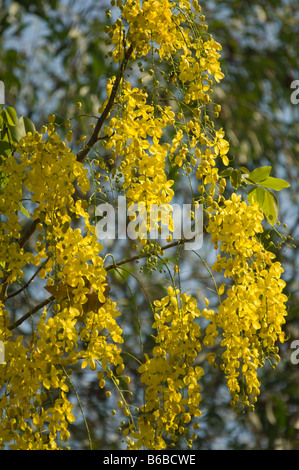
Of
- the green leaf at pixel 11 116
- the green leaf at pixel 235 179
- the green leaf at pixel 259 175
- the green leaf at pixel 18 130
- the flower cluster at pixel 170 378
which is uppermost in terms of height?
the green leaf at pixel 11 116

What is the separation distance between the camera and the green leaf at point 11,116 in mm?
1080

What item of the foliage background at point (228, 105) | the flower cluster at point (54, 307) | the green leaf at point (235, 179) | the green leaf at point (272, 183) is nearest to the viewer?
the flower cluster at point (54, 307)

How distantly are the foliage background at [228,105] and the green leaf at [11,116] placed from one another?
1.10 metres

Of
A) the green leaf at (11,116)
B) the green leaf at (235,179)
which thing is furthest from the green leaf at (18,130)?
the green leaf at (235,179)

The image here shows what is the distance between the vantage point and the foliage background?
8.54 feet

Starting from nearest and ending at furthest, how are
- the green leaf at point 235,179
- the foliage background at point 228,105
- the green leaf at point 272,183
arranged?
the green leaf at point 235,179 < the green leaf at point 272,183 < the foliage background at point 228,105

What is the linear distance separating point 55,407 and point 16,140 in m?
0.42

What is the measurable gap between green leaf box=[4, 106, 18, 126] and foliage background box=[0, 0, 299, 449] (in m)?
1.10

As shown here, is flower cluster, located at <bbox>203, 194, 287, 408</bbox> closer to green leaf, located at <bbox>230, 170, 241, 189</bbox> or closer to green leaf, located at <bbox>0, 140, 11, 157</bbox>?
green leaf, located at <bbox>230, 170, 241, 189</bbox>

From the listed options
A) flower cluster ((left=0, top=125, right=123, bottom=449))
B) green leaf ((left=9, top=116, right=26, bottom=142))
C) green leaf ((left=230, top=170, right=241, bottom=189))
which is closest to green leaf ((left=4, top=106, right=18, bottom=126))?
green leaf ((left=9, top=116, right=26, bottom=142))

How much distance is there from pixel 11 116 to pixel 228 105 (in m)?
2.12

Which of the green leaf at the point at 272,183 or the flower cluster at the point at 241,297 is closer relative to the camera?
the flower cluster at the point at 241,297

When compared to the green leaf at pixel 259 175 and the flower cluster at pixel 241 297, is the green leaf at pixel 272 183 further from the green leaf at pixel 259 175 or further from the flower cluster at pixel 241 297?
→ the flower cluster at pixel 241 297
